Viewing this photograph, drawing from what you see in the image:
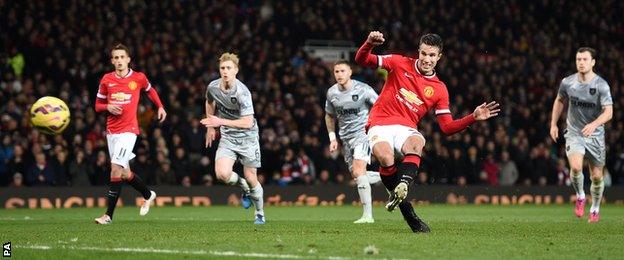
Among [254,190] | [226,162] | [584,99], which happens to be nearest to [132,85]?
[226,162]

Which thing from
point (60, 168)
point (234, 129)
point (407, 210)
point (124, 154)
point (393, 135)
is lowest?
point (407, 210)

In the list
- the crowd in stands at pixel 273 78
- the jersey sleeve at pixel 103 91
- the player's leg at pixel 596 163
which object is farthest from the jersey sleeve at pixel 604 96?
the crowd in stands at pixel 273 78

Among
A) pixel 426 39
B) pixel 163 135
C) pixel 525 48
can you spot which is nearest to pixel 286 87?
pixel 163 135

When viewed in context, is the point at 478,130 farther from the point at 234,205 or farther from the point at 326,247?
the point at 326,247

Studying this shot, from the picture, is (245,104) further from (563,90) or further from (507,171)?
(507,171)

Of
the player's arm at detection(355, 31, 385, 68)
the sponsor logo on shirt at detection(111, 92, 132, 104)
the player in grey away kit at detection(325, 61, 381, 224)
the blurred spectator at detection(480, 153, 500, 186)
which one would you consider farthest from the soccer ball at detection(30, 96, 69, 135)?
the blurred spectator at detection(480, 153, 500, 186)

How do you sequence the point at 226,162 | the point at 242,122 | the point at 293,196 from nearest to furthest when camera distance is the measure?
the point at 242,122 → the point at 226,162 → the point at 293,196

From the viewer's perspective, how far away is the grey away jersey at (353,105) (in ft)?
52.2

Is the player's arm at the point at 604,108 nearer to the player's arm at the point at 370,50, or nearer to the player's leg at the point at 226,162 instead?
the player's arm at the point at 370,50

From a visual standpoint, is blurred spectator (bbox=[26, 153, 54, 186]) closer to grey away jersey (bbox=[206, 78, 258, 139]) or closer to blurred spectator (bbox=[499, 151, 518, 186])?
grey away jersey (bbox=[206, 78, 258, 139])

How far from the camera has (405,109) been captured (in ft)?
38.2

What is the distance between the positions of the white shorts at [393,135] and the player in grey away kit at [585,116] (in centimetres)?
465

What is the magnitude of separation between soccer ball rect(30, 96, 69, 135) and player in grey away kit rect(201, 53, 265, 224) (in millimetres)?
2350

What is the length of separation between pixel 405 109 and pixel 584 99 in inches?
189
